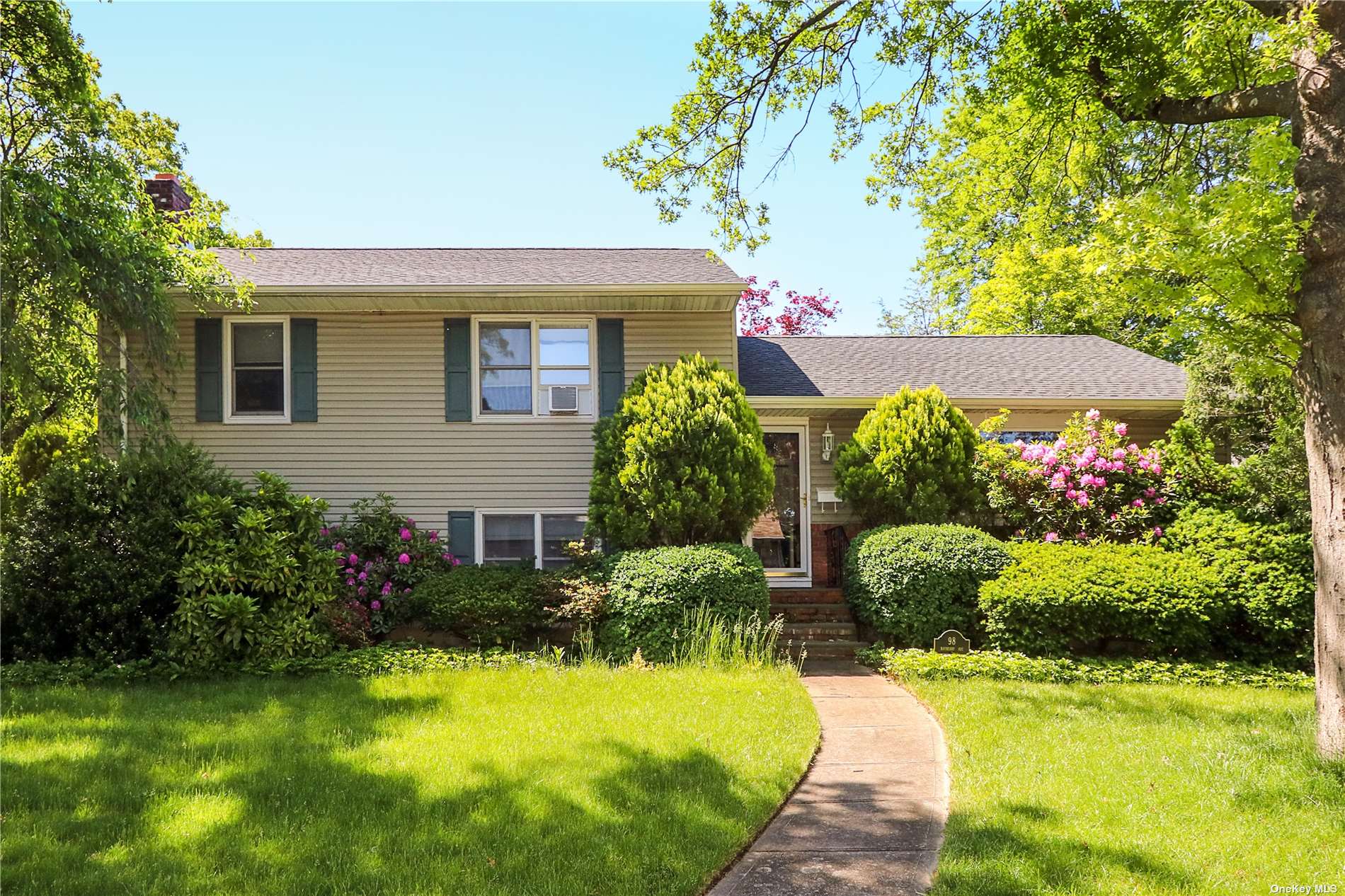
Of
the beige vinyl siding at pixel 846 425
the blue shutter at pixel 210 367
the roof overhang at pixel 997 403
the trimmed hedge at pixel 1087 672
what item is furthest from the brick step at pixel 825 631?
the blue shutter at pixel 210 367

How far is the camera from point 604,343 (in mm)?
11180

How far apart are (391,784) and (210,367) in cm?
804

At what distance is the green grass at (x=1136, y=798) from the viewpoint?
3.89m

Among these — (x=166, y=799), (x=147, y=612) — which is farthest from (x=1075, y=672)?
(x=147, y=612)

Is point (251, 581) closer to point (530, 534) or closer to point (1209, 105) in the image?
point (530, 534)

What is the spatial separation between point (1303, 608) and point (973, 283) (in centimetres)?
1597

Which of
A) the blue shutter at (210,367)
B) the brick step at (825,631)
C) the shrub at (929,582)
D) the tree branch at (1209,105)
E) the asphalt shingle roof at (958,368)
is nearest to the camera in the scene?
the tree branch at (1209,105)

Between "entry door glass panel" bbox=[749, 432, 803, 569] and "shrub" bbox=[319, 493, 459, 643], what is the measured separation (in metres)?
4.15

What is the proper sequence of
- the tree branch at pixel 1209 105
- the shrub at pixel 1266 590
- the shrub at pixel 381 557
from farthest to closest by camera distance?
the shrub at pixel 381 557 → the shrub at pixel 1266 590 → the tree branch at pixel 1209 105

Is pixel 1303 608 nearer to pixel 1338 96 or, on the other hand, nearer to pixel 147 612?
pixel 1338 96

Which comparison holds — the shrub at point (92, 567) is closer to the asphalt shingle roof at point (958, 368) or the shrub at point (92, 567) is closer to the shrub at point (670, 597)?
the shrub at point (670, 597)

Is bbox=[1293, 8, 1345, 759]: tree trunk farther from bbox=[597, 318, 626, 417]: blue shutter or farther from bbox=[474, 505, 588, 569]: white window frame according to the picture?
bbox=[474, 505, 588, 569]: white window frame

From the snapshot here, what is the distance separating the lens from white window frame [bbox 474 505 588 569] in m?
11.1

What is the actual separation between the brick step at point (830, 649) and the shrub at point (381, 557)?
4303mm
